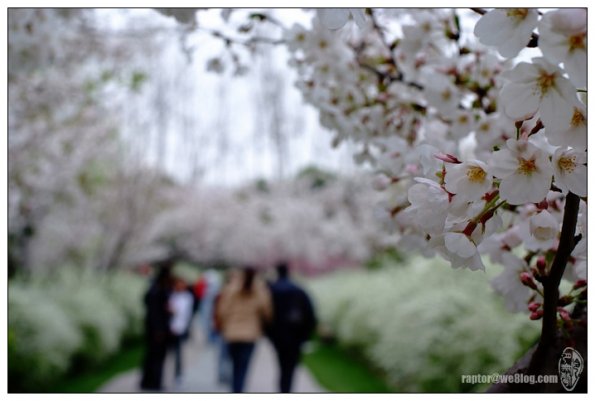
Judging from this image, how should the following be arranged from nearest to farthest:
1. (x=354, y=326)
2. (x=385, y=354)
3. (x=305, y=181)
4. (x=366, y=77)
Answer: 1. (x=366, y=77)
2. (x=385, y=354)
3. (x=354, y=326)
4. (x=305, y=181)

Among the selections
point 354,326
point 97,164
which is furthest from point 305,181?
point 354,326

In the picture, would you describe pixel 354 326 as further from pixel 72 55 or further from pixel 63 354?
pixel 72 55

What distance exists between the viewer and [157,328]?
6.82m

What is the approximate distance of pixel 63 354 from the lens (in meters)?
6.60

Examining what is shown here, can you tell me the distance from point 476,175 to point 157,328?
628cm

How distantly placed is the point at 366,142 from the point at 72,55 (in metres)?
5.97

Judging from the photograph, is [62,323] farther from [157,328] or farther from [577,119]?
[577,119]

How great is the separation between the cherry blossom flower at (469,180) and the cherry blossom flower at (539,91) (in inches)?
4.1

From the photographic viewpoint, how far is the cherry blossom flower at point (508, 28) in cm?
93

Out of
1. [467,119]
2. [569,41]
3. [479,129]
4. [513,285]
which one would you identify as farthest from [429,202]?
[467,119]

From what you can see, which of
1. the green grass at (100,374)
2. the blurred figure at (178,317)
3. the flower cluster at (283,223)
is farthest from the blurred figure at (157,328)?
the flower cluster at (283,223)

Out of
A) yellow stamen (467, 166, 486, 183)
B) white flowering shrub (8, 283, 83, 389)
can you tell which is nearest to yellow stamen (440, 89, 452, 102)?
yellow stamen (467, 166, 486, 183)

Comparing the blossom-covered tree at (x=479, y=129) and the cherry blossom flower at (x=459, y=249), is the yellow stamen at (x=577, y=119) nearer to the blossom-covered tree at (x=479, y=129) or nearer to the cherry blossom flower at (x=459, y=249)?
the blossom-covered tree at (x=479, y=129)

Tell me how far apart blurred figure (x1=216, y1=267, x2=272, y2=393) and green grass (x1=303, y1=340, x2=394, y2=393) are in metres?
0.86
